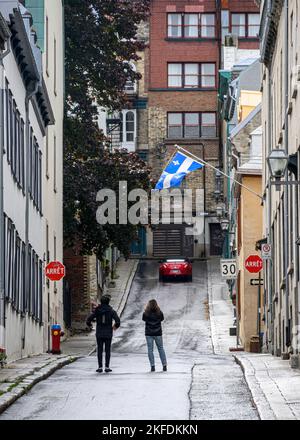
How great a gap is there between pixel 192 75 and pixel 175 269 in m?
19.8

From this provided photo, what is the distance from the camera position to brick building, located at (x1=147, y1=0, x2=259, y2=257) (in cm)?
8619

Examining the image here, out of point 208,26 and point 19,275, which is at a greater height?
point 208,26

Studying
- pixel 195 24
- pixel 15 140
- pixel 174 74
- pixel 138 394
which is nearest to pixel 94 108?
pixel 15 140

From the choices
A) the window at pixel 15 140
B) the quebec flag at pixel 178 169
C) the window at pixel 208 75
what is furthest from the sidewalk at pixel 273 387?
the window at pixel 208 75

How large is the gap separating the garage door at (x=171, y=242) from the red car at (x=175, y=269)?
Answer: 11694mm

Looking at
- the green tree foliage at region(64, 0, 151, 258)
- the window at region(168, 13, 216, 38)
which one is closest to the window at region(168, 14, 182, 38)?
the window at region(168, 13, 216, 38)

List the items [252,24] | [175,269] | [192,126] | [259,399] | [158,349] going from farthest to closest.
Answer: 1. [192,126]
2. [252,24]
3. [175,269]
4. [158,349]
5. [259,399]

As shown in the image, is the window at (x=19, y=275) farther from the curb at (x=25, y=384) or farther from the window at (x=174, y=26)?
the window at (x=174, y=26)

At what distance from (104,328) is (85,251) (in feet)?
74.7

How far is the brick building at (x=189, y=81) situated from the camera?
8619 cm

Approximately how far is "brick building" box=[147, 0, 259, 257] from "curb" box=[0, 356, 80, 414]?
5968cm

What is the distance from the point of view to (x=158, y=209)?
8206 centimetres

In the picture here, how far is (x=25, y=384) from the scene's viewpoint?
66.3 ft

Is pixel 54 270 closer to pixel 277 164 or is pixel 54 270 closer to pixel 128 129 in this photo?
pixel 277 164
